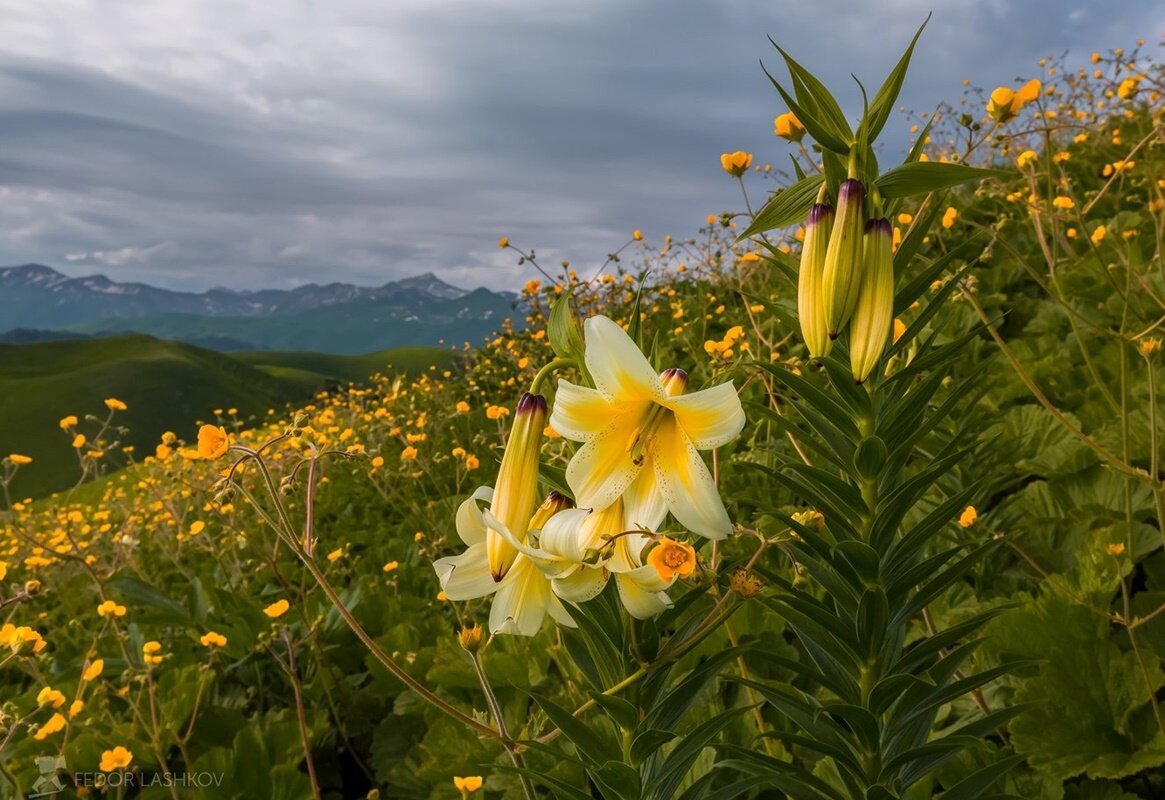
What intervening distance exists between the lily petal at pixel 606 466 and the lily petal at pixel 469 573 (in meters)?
0.14

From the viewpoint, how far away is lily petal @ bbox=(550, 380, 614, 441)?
0.69 m

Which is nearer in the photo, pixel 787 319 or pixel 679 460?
pixel 679 460

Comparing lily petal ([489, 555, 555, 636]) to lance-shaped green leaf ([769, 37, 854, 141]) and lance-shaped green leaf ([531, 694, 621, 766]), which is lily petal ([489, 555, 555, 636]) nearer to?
lance-shaped green leaf ([531, 694, 621, 766])

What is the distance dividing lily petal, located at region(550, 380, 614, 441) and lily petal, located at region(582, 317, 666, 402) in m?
0.02

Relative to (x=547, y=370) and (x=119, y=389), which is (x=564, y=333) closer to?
(x=547, y=370)

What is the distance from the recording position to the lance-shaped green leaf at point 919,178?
70cm

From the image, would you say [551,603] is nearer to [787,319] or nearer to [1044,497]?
[787,319]

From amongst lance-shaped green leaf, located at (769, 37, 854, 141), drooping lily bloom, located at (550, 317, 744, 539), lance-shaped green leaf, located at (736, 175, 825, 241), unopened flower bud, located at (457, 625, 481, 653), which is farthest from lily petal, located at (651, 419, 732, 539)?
unopened flower bud, located at (457, 625, 481, 653)

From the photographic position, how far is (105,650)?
2.63m

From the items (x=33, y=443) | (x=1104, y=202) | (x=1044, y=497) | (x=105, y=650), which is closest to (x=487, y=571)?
(x=1044, y=497)

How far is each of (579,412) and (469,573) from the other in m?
0.22

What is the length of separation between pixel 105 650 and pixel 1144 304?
4256mm

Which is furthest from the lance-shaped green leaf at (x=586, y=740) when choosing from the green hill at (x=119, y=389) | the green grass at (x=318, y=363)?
the green grass at (x=318, y=363)

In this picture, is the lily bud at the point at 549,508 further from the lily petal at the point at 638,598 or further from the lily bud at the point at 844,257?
the lily bud at the point at 844,257
